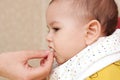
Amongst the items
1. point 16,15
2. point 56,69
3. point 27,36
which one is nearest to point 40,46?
point 27,36

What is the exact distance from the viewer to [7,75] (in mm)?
1091

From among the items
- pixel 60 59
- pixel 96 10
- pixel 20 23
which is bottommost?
pixel 20 23

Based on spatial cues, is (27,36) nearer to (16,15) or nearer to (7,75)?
(16,15)

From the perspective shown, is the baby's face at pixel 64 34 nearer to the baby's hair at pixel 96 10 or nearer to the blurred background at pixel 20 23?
the baby's hair at pixel 96 10

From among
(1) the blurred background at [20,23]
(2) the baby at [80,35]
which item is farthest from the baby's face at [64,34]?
(1) the blurred background at [20,23]

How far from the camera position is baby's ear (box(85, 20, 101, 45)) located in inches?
41.8

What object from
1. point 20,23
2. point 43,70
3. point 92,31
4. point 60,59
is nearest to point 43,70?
point 43,70

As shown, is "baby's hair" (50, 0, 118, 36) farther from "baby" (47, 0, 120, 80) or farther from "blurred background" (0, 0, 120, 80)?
"blurred background" (0, 0, 120, 80)

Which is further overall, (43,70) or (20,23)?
(20,23)

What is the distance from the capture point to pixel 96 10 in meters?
1.07

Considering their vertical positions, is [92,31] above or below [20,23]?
above

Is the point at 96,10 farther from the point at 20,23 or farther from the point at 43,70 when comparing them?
the point at 20,23

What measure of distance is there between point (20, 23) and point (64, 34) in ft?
2.34

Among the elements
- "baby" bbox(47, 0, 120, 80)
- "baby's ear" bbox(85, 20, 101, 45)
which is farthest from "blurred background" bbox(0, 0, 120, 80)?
"baby's ear" bbox(85, 20, 101, 45)
